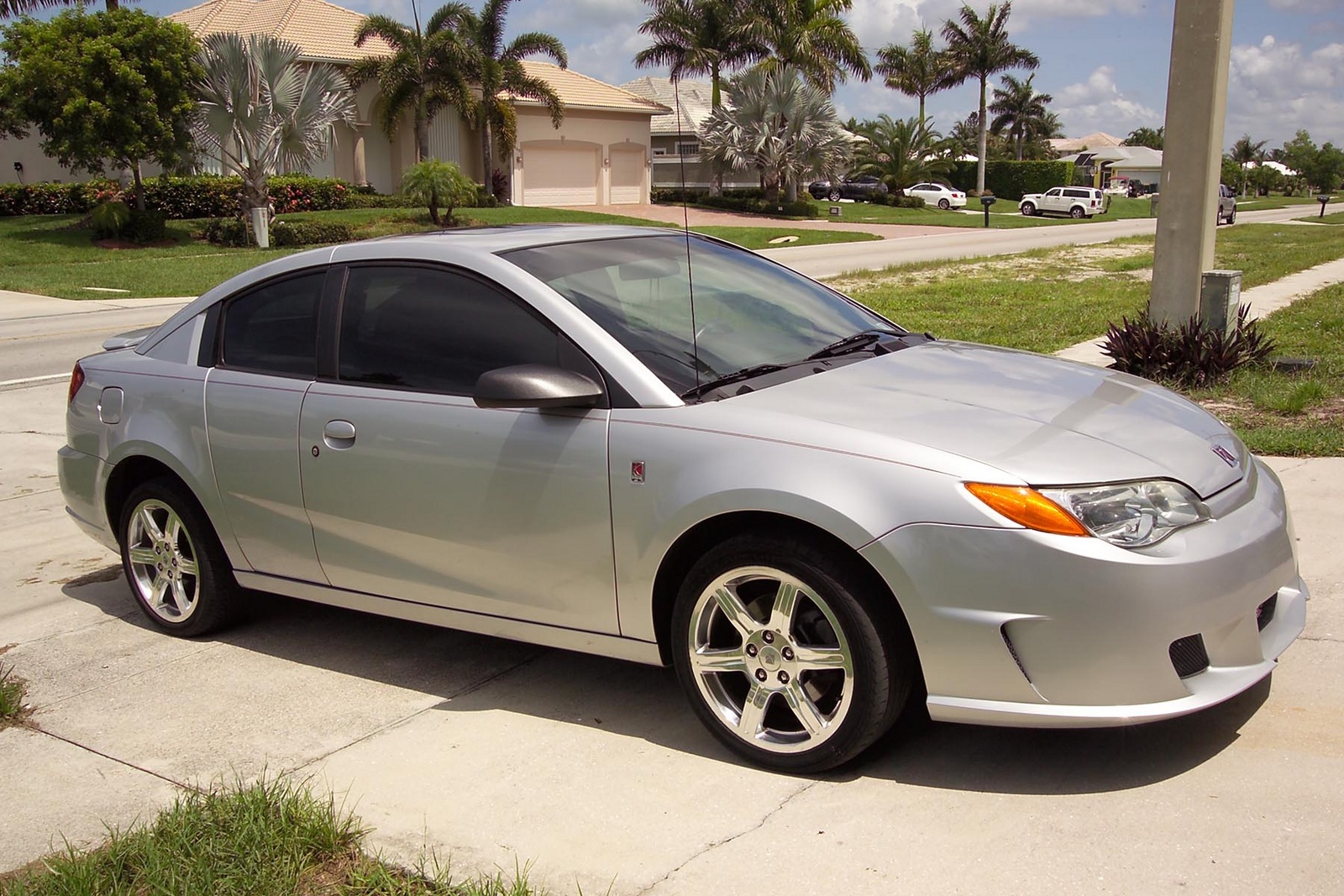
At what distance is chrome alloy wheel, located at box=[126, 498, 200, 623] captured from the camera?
5.16m

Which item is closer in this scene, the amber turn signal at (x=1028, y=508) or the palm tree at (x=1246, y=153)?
the amber turn signal at (x=1028, y=508)

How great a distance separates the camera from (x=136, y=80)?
2788 cm

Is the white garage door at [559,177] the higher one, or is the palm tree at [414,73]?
the palm tree at [414,73]

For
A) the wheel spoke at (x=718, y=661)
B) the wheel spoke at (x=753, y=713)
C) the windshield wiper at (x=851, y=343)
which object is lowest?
the wheel spoke at (x=753, y=713)

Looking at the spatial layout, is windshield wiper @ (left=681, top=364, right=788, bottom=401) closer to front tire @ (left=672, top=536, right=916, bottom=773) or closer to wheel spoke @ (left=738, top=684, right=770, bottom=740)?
front tire @ (left=672, top=536, right=916, bottom=773)

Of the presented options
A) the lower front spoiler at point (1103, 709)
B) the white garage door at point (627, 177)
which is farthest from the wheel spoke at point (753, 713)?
the white garage door at point (627, 177)

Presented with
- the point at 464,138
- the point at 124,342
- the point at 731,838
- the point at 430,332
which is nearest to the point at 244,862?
the point at 731,838

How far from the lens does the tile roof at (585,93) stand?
A: 159 ft

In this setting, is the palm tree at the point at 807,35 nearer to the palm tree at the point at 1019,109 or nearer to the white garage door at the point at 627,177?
the white garage door at the point at 627,177

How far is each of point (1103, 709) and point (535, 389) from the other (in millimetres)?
1888

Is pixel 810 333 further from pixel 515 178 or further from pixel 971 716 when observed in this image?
pixel 515 178

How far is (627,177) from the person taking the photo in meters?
51.2

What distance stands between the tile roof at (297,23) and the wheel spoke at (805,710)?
1650 inches

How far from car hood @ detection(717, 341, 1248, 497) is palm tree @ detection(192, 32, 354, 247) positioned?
27674 millimetres
